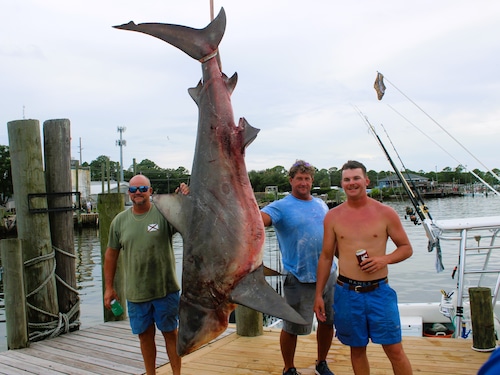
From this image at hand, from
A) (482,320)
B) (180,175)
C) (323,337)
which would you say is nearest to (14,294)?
(323,337)

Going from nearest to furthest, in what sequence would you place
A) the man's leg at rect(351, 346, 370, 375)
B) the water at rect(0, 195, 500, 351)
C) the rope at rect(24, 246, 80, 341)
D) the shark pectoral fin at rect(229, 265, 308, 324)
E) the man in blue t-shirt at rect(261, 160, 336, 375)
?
the shark pectoral fin at rect(229, 265, 308, 324)
the man's leg at rect(351, 346, 370, 375)
the man in blue t-shirt at rect(261, 160, 336, 375)
the rope at rect(24, 246, 80, 341)
the water at rect(0, 195, 500, 351)

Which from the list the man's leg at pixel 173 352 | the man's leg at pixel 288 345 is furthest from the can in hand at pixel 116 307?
the man's leg at pixel 288 345

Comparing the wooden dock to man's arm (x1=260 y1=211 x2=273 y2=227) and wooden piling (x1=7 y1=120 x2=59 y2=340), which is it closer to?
wooden piling (x1=7 y1=120 x2=59 y2=340)

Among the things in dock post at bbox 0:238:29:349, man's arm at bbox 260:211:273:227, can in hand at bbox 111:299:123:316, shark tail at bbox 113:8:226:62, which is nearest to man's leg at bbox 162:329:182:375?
can in hand at bbox 111:299:123:316

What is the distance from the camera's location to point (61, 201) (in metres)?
5.26

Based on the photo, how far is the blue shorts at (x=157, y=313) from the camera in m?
3.33

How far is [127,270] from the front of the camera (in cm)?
338

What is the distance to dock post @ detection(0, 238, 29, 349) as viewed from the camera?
471 centimetres

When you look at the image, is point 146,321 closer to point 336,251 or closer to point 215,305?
point 215,305

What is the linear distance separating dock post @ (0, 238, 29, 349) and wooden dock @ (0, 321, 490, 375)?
0.47ft

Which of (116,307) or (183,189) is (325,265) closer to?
(183,189)

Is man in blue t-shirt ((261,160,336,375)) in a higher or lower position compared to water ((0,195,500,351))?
higher

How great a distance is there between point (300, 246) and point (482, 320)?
1807 mm

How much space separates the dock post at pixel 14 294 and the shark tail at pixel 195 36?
10.2ft
